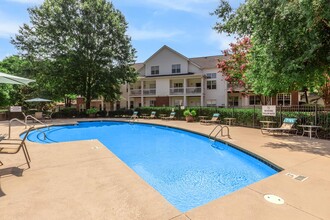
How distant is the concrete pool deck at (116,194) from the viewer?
3.07 meters

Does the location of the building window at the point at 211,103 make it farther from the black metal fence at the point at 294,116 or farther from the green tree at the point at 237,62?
the black metal fence at the point at 294,116

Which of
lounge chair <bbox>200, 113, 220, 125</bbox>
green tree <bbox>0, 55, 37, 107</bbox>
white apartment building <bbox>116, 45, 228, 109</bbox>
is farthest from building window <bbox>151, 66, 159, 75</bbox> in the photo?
green tree <bbox>0, 55, 37, 107</bbox>

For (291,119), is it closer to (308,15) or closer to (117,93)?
(308,15)

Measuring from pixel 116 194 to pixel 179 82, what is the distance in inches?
1140

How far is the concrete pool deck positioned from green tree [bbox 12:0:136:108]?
70.3ft

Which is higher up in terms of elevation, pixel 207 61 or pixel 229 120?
pixel 207 61

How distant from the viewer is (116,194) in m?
3.70

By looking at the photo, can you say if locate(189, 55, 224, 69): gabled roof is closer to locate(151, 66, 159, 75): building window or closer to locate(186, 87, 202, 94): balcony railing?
locate(186, 87, 202, 94): balcony railing

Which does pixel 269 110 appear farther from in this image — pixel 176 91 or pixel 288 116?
pixel 176 91

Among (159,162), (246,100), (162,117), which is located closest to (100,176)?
(159,162)

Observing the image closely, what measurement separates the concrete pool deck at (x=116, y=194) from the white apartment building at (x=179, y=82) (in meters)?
23.9

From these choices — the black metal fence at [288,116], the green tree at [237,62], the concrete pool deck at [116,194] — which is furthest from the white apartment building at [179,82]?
the concrete pool deck at [116,194]

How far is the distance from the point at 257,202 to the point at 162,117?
18.9 meters

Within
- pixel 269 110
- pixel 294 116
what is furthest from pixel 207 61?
pixel 294 116
